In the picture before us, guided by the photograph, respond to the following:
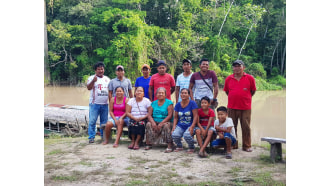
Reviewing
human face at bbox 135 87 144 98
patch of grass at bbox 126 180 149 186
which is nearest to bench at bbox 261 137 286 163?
patch of grass at bbox 126 180 149 186

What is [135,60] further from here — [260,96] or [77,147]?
[77,147]

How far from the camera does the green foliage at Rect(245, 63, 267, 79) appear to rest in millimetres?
12274

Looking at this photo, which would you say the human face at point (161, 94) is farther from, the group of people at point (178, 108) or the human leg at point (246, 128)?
the human leg at point (246, 128)

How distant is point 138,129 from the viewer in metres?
4.18

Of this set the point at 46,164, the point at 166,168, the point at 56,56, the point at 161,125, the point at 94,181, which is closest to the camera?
the point at 94,181

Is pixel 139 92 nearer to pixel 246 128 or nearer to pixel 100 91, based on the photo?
pixel 100 91

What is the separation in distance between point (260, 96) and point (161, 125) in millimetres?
7530

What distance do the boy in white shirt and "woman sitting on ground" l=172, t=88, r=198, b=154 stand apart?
304mm

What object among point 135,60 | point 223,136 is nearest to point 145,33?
point 135,60

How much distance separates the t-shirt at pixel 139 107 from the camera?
4211 millimetres

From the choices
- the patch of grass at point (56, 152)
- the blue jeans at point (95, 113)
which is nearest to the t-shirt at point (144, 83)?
the blue jeans at point (95, 113)

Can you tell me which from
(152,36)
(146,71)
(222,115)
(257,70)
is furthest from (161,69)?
(152,36)

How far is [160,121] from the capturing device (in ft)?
13.7

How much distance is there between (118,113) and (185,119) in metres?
1.09
